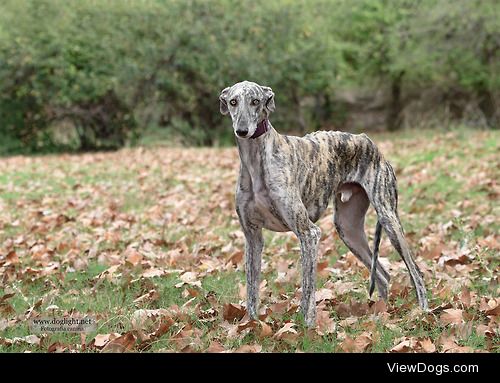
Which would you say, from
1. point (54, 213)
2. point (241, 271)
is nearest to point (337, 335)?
point (241, 271)

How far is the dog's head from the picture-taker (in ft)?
14.0

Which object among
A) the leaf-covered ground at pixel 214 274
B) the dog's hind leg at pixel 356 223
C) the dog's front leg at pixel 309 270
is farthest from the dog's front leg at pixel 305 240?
the dog's hind leg at pixel 356 223

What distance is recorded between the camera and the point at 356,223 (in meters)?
5.52

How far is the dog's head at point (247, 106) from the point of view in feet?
14.0

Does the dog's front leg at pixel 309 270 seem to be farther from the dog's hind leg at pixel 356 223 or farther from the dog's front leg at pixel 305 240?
the dog's hind leg at pixel 356 223

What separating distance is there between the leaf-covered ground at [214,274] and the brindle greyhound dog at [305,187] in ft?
1.08

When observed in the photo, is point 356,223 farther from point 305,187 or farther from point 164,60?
point 164,60

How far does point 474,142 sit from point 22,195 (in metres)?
9.61

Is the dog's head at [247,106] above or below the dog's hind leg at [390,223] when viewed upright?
above

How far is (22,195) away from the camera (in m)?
11.7

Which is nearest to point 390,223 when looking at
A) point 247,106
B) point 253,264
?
point 253,264

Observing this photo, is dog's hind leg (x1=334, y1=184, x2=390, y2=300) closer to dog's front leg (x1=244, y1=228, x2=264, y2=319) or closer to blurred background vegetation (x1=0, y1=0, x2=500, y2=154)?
dog's front leg (x1=244, y1=228, x2=264, y2=319)

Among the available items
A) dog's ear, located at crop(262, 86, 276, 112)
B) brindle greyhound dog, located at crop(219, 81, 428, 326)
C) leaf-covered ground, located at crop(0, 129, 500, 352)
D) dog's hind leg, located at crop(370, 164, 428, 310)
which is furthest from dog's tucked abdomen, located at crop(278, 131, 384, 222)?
leaf-covered ground, located at crop(0, 129, 500, 352)
